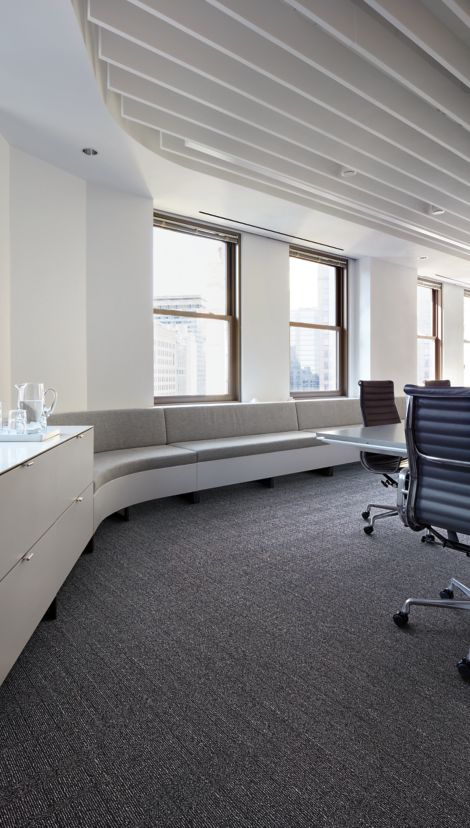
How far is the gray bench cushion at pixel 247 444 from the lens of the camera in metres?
4.31

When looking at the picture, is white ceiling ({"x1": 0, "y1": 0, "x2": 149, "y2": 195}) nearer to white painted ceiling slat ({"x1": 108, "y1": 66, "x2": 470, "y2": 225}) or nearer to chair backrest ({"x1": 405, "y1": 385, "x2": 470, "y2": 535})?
white painted ceiling slat ({"x1": 108, "y1": 66, "x2": 470, "y2": 225})

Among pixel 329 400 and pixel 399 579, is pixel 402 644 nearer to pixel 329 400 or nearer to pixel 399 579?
pixel 399 579

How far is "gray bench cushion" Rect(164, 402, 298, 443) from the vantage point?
4660mm

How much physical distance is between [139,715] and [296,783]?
57 cm

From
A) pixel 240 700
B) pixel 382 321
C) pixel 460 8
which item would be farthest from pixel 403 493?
pixel 382 321

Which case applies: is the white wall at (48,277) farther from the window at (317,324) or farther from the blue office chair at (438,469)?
the window at (317,324)

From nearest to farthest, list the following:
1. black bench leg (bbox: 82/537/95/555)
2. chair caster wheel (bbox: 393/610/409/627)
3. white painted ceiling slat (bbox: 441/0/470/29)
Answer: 1. chair caster wheel (bbox: 393/610/409/627)
2. white painted ceiling slat (bbox: 441/0/470/29)
3. black bench leg (bbox: 82/537/95/555)

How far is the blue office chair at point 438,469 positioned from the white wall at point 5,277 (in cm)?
283

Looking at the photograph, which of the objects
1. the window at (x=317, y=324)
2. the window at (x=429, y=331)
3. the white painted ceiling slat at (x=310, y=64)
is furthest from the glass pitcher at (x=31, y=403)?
the window at (x=429, y=331)

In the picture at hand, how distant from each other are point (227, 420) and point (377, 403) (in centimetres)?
163

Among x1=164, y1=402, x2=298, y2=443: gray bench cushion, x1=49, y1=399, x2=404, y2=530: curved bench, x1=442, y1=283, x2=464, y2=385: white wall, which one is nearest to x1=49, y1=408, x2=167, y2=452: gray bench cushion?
x1=49, y1=399, x2=404, y2=530: curved bench

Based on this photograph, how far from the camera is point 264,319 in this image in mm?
5820

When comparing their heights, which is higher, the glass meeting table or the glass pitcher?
the glass pitcher

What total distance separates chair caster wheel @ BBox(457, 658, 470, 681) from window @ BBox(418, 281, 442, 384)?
7020 mm
